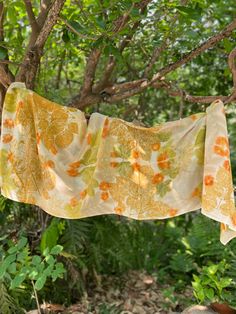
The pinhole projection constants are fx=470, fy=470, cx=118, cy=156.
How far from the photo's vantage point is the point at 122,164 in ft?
6.66

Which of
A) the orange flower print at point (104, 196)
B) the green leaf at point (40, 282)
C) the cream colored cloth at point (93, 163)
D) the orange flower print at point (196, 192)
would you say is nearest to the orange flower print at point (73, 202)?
the cream colored cloth at point (93, 163)

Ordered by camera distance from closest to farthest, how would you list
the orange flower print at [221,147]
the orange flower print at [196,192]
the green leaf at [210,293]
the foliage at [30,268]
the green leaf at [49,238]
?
1. the orange flower print at [221,147]
2. the orange flower print at [196,192]
3. the foliage at [30,268]
4. the green leaf at [210,293]
5. the green leaf at [49,238]

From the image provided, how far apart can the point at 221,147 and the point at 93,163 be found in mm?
556

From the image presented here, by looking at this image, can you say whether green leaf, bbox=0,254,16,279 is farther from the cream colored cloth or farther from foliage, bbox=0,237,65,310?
the cream colored cloth

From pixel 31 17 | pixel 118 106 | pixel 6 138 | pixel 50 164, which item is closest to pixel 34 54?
pixel 31 17

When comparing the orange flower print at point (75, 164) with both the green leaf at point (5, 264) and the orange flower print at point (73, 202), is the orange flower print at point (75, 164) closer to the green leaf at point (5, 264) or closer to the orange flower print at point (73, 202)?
the orange flower print at point (73, 202)

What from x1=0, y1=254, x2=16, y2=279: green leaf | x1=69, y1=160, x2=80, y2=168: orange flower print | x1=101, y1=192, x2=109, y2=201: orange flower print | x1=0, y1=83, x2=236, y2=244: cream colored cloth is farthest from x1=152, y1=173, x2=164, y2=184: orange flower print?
x1=0, y1=254, x2=16, y2=279: green leaf

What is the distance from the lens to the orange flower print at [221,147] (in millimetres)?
1819

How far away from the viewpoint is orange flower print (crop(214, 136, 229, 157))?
182 cm

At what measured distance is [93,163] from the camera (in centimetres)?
204

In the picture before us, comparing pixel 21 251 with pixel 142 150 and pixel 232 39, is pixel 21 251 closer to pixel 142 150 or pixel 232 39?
pixel 142 150

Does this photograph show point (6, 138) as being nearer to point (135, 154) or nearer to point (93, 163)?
point (93, 163)

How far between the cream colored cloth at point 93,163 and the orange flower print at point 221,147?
0.14 m

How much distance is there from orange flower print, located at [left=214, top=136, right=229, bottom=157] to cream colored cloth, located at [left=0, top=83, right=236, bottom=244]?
0.44 feet
